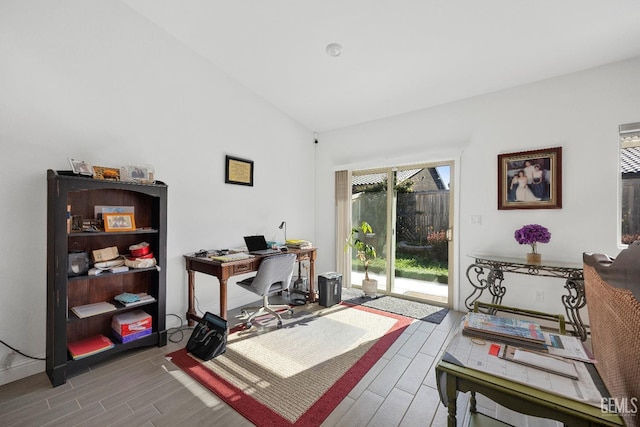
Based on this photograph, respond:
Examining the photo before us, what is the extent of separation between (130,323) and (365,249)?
117 inches

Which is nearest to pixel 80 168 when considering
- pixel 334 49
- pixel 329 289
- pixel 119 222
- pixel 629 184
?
pixel 119 222

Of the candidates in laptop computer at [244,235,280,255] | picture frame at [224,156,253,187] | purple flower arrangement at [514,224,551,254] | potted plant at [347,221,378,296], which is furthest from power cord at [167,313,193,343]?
purple flower arrangement at [514,224,551,254]

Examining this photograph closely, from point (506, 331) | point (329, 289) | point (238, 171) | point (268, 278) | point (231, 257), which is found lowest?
point (329, 289)

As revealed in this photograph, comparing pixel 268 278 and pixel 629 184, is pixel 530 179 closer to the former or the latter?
pixel 629 184

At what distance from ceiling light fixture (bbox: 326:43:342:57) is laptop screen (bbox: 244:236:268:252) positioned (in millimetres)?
2269

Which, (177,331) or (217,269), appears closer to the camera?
(217,269)

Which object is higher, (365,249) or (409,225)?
(409,225)

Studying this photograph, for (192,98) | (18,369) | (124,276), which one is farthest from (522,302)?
(18,369)

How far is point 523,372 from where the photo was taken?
3.39 feet

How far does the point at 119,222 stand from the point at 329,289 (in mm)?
2444

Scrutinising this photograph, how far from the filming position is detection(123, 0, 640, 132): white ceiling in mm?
2225

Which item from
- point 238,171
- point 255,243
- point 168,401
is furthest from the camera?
point 238,171

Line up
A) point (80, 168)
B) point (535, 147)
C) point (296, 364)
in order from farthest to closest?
point (535, 147)
point (296, 364)
point (80, 168)

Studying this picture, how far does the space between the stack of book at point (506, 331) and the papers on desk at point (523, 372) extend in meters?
0.07
